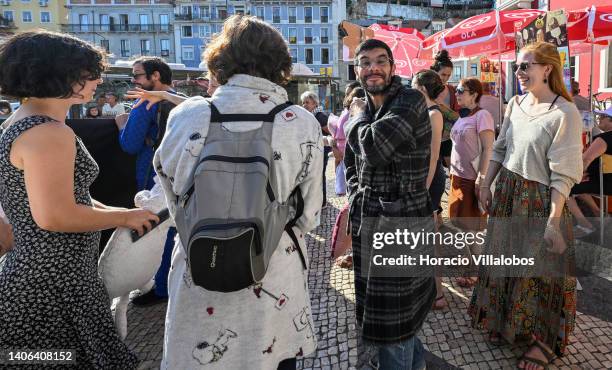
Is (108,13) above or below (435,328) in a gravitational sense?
above

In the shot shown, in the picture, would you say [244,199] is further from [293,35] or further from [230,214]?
[293,35]

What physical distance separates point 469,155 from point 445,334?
1673 millimetres

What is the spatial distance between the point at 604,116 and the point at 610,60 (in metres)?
9.51

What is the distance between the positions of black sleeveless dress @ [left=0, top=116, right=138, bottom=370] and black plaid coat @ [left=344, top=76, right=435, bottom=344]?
1.27 meters

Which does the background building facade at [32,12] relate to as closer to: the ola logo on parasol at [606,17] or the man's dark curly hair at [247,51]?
the ola logo on parasol at [606,17]

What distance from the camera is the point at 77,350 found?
1.78 m

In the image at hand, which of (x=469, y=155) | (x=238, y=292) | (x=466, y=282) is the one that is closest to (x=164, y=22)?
(x=469, y=155)

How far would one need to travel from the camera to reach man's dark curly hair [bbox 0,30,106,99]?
64.2 inches

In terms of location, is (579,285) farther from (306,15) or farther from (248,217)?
(306,15)

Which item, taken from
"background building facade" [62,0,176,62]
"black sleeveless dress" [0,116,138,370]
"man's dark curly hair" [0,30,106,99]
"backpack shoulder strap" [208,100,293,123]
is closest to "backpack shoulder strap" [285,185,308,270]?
"backpack shoulder strap" [208,100,293,123]

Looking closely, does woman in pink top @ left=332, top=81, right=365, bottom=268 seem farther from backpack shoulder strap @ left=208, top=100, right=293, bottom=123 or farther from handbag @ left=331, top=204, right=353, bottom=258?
backpack shoulder strap @ left=208, top=100, right=293, bottom=123

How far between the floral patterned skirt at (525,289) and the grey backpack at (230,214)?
1903mm

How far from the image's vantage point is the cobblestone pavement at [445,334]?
2.82m

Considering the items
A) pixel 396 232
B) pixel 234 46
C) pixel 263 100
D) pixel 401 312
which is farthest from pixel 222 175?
pixel 401 312
